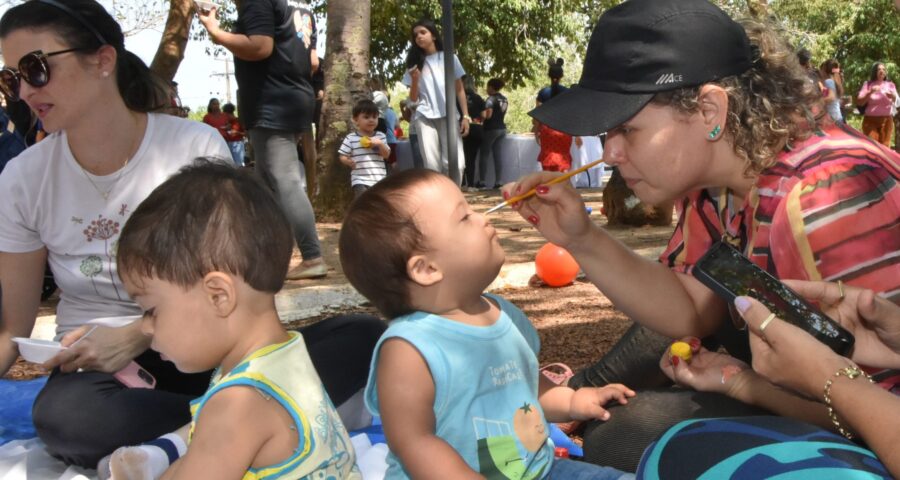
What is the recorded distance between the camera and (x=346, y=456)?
5.94 feet

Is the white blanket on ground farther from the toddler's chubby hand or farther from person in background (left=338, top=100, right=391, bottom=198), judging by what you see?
person in background (left=338, top=100, right=391, bottom=198)

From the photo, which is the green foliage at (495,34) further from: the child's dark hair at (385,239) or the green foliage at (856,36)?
the child's dark hair at (385,239)

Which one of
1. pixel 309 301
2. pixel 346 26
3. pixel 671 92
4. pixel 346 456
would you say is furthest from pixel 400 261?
pixel 346 26

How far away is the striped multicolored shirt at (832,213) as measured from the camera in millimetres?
1647

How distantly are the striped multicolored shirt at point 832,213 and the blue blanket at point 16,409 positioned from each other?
231 centimetres

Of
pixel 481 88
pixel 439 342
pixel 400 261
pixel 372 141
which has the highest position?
pixel 400 261

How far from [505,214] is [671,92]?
691 cm

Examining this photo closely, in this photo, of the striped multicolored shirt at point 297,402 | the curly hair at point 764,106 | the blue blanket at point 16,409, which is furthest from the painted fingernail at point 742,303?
the blue blanket at point 16,409

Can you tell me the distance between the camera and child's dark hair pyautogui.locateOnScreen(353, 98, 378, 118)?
7.82 metres

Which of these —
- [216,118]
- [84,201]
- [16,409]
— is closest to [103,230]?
[84,201]

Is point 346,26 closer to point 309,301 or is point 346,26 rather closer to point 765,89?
point 309,301

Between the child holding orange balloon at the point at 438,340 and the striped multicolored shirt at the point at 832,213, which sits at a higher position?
the striped multicolored shirt at the point at 832,213

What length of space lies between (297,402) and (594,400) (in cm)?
86

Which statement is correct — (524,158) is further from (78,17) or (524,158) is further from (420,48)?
(78,17)
